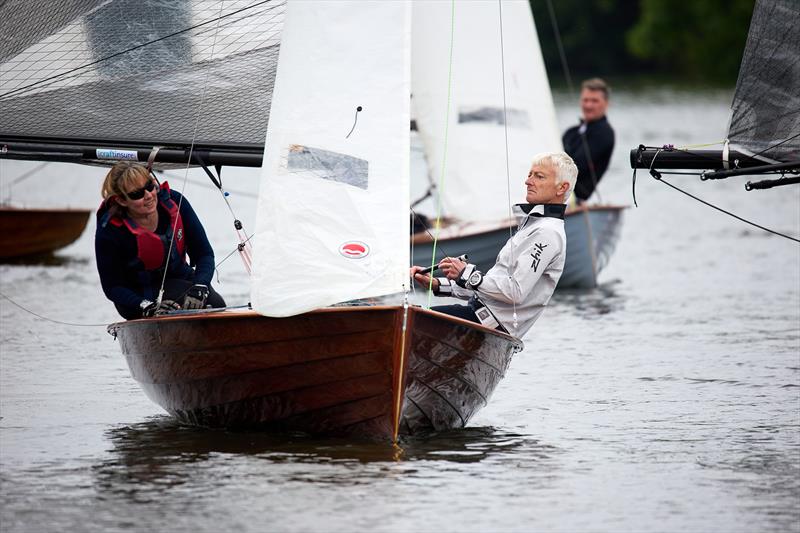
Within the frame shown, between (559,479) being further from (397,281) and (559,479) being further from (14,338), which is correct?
(14,338)

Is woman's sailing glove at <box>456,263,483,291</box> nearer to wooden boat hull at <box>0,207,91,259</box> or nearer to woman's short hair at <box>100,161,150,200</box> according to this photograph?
woman's short hair at <box>100,161,150,200</box>

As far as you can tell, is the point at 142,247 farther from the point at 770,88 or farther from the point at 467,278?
the point at 770,88

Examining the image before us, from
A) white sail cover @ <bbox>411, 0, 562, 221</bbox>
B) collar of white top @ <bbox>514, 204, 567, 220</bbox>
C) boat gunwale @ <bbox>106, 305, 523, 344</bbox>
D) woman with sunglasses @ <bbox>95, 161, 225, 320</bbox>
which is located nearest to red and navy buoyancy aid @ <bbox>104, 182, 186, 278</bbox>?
woman with sunglasses @ <bbox>95, 161, 225, 320</bbox>

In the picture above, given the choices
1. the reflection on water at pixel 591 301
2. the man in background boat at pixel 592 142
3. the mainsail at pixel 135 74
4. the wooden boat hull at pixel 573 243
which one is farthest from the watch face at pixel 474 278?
the man in background boat at pixel 592 142

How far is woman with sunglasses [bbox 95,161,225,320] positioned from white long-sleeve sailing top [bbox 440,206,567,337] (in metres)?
1.29

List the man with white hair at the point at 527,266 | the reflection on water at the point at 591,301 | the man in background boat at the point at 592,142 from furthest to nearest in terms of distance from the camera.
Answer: the man in background boat at the point at 592,142 < the reflection on water at the point at 591,301 < the man with white hair at the point at 527,266

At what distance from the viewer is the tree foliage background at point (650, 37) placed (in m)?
55.1

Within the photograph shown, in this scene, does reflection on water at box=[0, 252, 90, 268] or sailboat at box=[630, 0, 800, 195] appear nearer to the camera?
sailboat at box=[630, 0, 800, 195]

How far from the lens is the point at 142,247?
7.02 metres

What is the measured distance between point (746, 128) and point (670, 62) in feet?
184

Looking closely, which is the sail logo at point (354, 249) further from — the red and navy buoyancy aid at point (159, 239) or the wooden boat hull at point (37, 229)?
the wooden boat hull at point (37, 229)

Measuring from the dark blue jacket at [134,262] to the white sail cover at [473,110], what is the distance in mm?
5343

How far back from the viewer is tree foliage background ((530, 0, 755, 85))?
181ft

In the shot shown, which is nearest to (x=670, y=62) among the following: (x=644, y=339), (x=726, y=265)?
(x=726, y=265)
